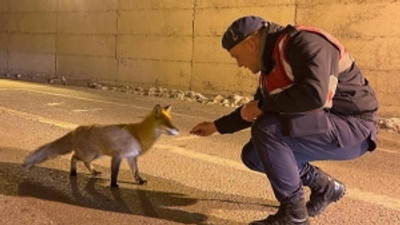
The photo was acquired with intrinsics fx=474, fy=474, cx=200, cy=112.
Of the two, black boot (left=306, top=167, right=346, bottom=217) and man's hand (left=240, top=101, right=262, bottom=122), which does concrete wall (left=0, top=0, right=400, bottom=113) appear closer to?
black boot (left=306, top=167, right=346, bottom=217)

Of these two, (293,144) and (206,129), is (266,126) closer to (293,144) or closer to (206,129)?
(293,144)

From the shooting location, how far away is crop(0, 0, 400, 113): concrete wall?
24.1 ft

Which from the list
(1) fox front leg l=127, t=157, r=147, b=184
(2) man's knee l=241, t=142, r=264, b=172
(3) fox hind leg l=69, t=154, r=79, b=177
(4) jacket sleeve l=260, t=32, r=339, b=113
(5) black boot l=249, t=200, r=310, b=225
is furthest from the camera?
(3) fox hind leg l=69, t=154, r=79, b=177

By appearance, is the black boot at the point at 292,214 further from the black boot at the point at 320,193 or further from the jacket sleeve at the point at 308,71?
the jacket sleeve at the point at 308,71

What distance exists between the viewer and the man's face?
105 inches

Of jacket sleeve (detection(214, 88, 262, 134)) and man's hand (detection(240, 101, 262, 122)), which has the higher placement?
man's hand (detection(240, 101, 262, 122))

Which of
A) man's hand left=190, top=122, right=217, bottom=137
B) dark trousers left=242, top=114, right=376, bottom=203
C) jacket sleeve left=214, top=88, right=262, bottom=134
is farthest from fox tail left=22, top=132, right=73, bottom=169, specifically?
dark trousers left=242, top=114, right=376, bottom=203

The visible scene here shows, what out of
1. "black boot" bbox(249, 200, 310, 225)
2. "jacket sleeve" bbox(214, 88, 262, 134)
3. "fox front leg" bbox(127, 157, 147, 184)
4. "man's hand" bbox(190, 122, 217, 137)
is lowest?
"fox front leg" bbox(127, 157, 147, 184)

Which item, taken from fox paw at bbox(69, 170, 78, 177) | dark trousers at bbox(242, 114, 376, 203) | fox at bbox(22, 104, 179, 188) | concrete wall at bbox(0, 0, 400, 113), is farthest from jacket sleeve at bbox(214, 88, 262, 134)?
concrete wall at bbox(0, 0, 400, 113)

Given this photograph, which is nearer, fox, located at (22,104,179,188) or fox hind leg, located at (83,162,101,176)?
fox, located at (22,104,179,188)

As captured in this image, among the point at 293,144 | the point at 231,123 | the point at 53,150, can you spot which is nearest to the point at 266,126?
the point at 293,144

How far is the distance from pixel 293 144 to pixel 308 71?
504mm

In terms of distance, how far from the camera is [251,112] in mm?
2879

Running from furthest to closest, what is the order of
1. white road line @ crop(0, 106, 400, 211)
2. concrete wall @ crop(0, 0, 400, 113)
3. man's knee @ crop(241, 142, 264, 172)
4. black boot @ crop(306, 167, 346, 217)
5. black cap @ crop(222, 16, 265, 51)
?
concrete wall @ crop(0, 0, 400, 113)
white road line @ crop(0, 106, 400, 211)
black boot @ crop(306, 167, 346, 217)
man's knee @ crop(241, 142, 264, 172)
black cap @ crop(222, 16, 265, 51)
